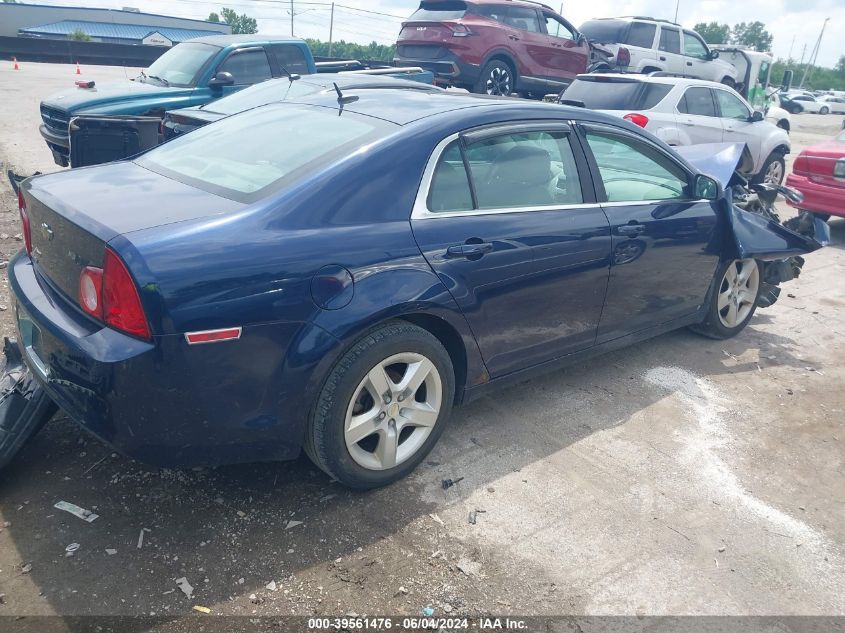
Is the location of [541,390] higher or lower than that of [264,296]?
lower

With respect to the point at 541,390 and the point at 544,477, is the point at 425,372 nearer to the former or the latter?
the point at 544,477

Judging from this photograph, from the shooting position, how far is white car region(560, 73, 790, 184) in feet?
30.9

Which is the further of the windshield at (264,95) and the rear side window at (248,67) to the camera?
the rear side window at (248,67)

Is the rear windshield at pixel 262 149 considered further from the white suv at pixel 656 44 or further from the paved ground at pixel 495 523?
the white suv at pixel 656 44

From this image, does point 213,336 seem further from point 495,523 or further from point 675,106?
point 675,106

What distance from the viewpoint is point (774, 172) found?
38.3 ft

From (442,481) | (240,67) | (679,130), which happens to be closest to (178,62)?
(240,67)

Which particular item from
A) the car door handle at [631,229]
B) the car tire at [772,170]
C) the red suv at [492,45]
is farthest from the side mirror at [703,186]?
the red suv at [492,45]

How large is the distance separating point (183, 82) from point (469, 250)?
7.42 m

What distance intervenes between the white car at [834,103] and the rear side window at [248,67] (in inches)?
1806

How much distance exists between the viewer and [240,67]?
9805 millimetres

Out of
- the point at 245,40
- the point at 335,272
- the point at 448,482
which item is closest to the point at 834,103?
the point at 245,40

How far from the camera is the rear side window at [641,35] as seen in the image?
592 inches

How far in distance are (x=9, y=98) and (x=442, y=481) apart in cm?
1657
